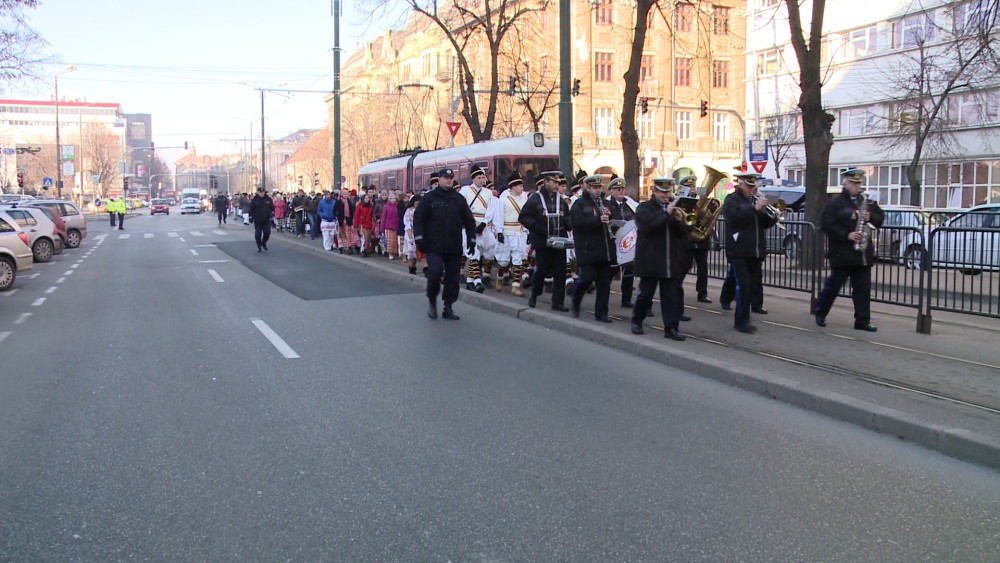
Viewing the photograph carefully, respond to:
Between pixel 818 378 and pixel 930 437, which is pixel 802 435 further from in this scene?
pixel 818 378

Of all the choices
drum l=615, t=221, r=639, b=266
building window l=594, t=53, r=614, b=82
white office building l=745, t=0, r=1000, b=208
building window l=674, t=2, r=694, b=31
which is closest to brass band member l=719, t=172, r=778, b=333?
drum l=615, t=221, r=639, b=266

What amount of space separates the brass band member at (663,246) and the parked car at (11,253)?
1233 cm

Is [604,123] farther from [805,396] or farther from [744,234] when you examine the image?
[805,396]

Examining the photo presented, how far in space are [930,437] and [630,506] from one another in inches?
95.8

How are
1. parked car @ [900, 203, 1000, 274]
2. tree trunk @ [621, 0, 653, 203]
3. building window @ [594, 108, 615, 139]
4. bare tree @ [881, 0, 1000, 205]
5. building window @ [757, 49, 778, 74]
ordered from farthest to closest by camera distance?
building window @ [594, 108, 615, 139] < building window @ [757, 49, 778, 74] < bare tree @ [881, 0, 1000, 205] < tree trunk @ [621, 0, 653, 203] < parked car @ [900, 203, 1000, 274]

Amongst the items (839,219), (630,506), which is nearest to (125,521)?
(630,506)

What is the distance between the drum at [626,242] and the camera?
1006 centimetres

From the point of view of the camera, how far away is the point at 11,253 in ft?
49.3

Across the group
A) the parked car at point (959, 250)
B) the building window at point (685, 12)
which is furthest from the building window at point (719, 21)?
the parked car at point (959, 250)

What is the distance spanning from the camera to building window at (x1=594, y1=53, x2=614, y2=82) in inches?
1995

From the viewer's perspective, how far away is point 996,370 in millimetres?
7062

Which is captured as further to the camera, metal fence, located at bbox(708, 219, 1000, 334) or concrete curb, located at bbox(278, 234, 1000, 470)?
metal fence, located at bbox(708, 219, 1000, 334)

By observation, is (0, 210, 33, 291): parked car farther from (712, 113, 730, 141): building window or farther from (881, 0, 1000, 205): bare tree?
(712, 113, 730, 141): building window

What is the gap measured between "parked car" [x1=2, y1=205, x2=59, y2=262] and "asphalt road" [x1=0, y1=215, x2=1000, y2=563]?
13.8 m
